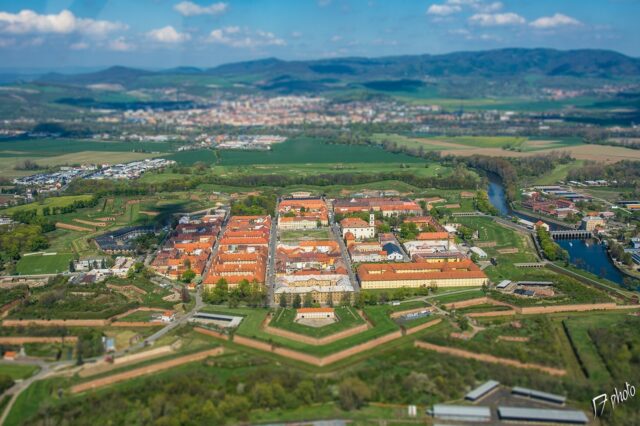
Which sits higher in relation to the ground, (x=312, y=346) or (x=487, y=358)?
(x=487, y=358)

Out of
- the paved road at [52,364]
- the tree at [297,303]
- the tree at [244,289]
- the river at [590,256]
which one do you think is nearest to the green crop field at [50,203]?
the tree at [244,289]

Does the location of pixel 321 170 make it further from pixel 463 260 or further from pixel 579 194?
pixel 463 260

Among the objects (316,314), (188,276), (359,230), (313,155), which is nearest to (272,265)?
(188,276)

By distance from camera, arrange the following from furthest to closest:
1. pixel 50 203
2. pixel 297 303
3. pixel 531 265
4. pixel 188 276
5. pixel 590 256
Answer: pixel 50 203, pixel 590 256, pixel 531 265, pixel 188 276, pixel 297 303

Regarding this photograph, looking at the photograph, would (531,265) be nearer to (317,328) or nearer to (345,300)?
(345,300)

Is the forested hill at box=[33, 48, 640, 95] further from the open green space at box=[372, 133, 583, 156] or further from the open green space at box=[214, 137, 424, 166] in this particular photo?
the open green space at box=[214, 137, 424, 166]

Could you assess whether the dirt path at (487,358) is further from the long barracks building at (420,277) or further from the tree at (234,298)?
the tree at (234,298)
